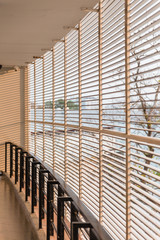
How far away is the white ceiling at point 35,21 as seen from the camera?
3.83 meters

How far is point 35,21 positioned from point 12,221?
295cm

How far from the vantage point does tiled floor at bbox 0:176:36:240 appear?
4.62 meters

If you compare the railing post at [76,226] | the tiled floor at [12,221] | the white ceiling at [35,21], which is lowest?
the tiled floor at [12,221]

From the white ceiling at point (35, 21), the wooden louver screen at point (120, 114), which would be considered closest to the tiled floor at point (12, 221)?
the wooden louver screen at point (120, 114)

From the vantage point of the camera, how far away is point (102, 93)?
166 inches

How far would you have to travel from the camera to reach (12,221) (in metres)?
5.23

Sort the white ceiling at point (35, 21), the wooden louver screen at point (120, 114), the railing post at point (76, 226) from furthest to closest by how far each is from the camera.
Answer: the white ceiling at point (35, 21) → the wooden louver screen at point (120, 114) → the railing post at point (76, 226)

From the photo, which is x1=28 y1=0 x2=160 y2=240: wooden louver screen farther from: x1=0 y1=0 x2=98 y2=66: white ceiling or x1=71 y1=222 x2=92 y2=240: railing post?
x1=71 y1=222 x2=92 y2=240: railing post

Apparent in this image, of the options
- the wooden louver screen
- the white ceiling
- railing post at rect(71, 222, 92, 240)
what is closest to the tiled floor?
the wooden louver screen

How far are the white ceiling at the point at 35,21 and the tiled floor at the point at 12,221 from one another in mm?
2834

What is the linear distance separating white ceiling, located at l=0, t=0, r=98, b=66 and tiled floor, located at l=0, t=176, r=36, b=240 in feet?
9.30

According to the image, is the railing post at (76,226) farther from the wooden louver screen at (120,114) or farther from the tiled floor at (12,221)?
the tiled floor at (12,221)

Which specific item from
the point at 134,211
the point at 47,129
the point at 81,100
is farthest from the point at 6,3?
the point at 47,129

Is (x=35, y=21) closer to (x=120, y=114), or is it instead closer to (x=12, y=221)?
(x=120, y=114)
